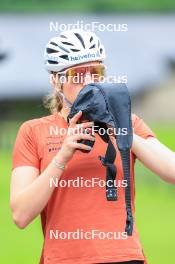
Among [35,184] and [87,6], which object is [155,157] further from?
[87,6]

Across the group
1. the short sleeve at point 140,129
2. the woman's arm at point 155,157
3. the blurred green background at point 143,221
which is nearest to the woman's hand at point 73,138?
the woman's arm at point 155,157

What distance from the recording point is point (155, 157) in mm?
6254

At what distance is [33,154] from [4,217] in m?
14.2

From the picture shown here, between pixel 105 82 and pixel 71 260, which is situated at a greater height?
pixel 105 82

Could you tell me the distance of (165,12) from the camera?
7288 centimetres

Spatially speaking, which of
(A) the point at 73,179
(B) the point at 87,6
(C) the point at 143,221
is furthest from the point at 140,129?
(B) the point at 87,6

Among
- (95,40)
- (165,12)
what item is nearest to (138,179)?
(95,40)

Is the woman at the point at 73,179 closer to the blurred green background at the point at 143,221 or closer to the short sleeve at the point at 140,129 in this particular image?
the short sleeve at the point at 140,129

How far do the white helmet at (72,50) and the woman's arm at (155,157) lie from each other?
56cm

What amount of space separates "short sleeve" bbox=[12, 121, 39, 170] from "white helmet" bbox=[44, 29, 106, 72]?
437mm

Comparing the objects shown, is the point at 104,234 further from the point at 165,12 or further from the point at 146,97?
the point at 165,12

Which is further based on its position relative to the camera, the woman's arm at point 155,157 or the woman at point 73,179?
the woman's arm at point 155,157

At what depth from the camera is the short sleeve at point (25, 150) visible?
6289 mm

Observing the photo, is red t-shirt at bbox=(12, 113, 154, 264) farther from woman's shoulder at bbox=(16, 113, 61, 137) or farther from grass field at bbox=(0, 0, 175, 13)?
grass field at bbox=(0, 0, 175, 13)
